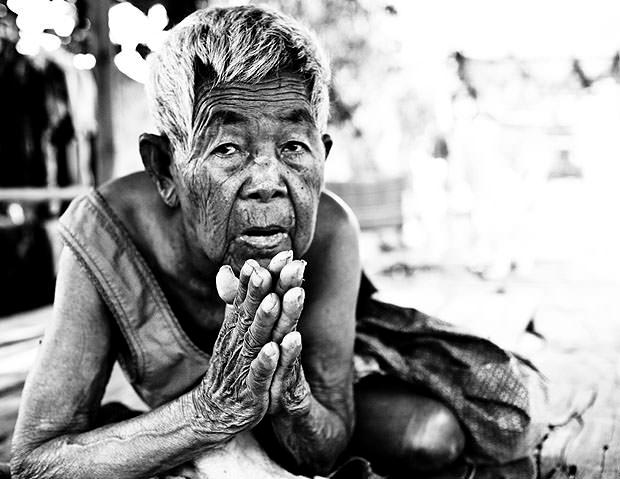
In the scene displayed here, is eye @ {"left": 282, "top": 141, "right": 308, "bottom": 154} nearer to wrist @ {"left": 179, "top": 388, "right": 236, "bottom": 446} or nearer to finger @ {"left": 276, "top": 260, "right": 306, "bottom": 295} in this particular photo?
finger @ {"left": 276, "top": 260, "right": 306, "bottom": 295}

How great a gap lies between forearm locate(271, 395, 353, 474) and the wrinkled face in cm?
45

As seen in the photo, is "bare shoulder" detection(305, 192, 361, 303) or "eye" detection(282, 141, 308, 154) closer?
"eye" detection(282, 141, 308, 154)

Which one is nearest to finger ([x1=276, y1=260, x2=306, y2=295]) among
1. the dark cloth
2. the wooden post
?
the wooden post

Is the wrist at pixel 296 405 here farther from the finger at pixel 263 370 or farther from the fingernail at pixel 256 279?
the fingernail at pixel 256 279

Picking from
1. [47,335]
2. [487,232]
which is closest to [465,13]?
[487,232]

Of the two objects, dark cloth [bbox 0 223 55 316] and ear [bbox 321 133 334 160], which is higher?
ear [bbox 321 133 334 160]

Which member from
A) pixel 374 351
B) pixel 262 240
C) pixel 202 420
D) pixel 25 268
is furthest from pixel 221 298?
pixel 25 268

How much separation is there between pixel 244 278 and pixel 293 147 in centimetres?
46

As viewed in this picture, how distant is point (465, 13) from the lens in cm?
928

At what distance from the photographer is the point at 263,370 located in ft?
4.58

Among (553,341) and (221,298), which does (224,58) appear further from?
(553,341)

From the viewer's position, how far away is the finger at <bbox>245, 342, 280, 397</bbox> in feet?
4.45

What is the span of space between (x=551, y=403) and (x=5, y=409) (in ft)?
8.07

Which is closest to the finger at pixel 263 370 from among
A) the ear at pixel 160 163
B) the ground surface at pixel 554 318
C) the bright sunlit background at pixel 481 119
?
the ear at pixel 160 163
